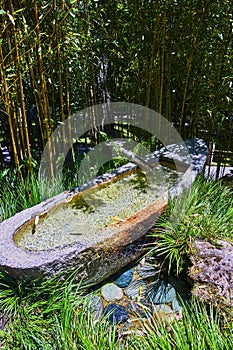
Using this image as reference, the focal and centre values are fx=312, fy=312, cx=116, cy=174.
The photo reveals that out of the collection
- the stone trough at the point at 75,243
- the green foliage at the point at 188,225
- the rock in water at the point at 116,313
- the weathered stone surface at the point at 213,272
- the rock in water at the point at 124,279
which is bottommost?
the rock in water at the point at 116,313

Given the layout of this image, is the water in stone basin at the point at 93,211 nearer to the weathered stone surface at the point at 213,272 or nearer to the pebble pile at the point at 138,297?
the pebble pile at the point at 138,297

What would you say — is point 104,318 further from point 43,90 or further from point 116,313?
point 43,90

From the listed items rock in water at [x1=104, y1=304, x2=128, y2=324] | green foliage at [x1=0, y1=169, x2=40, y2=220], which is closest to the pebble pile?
rock in water at [x1=104, y1=304, x2=128, y2=324]

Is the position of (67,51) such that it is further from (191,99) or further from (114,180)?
(191,99)

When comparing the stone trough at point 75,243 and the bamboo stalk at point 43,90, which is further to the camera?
the bamboo stalk at point 43,90

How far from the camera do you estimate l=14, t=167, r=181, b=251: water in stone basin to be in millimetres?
1906

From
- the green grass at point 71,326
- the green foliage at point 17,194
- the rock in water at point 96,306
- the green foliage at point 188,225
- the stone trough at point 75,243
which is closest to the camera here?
the green grass at point 71,326

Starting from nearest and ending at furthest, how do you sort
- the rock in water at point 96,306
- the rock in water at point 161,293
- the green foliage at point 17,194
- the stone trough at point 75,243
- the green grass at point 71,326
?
the green grass at point 71,326 < the stone trough at point 75,243 < the rock in water at point 96,306 < the rock in water at point 161,293 < the green foliage at point 17,194

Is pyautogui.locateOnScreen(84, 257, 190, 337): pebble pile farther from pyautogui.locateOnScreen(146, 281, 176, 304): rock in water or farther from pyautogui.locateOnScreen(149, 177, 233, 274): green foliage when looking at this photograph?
pyautogui.locateOnScreen(149, 177, 233, 274): green foliage

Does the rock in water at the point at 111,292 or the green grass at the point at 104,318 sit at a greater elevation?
the green grass at the point at 104,318

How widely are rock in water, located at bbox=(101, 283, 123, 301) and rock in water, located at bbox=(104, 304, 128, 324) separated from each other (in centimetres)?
5

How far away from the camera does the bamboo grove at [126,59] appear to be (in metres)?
2.31

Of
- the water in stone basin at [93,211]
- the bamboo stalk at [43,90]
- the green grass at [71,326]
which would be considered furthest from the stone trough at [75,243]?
the bamboo stalk at [43,90]

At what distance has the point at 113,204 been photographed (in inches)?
92.3
